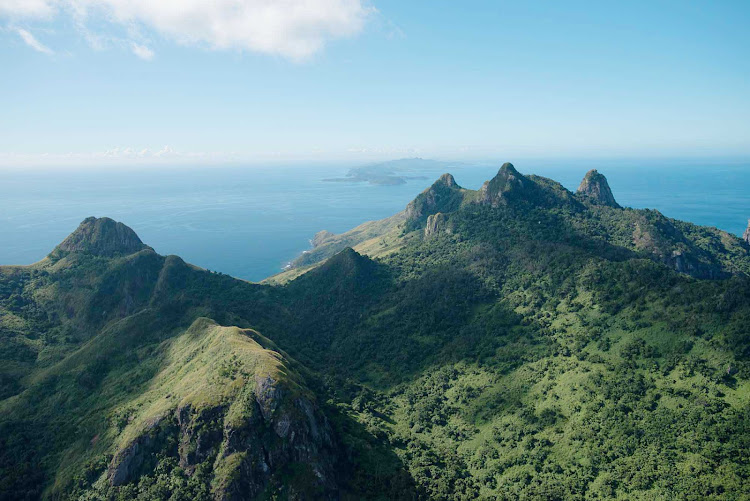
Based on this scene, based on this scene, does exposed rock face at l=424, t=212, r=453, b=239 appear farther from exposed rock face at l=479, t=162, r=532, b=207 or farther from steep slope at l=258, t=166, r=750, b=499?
exposed rock face at l=479, t=162, r=532, b=207

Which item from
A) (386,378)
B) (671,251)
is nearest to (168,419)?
(386,378)

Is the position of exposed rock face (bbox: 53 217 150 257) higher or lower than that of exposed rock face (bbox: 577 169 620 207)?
lower

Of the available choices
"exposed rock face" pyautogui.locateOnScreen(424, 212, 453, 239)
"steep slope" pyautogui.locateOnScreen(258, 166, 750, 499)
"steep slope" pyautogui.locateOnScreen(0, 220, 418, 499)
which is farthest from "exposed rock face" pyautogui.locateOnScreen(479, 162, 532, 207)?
"steep slope" pyautogui.locateOnScreen(0, 220, 418, 499)

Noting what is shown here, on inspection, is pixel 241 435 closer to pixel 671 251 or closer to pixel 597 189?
pixel 671 251

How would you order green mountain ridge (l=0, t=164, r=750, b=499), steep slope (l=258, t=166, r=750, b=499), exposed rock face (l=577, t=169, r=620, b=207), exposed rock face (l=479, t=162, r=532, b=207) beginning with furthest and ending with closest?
exposed rock face (l=577, t=169, r=620, b=207)
exposed rock face (l=479, t=162, r=532, b=207)
steep slope (l=258, t=166, r=750, b=499)
green mountain ridge (l=0, t=164, r=750, b=499)

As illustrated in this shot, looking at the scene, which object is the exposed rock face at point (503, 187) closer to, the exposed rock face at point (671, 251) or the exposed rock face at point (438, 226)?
the exposed rock face at point (438, 226)

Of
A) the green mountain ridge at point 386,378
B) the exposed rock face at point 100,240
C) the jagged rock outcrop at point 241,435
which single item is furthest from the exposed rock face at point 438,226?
the exposed rock face at point 100,240
